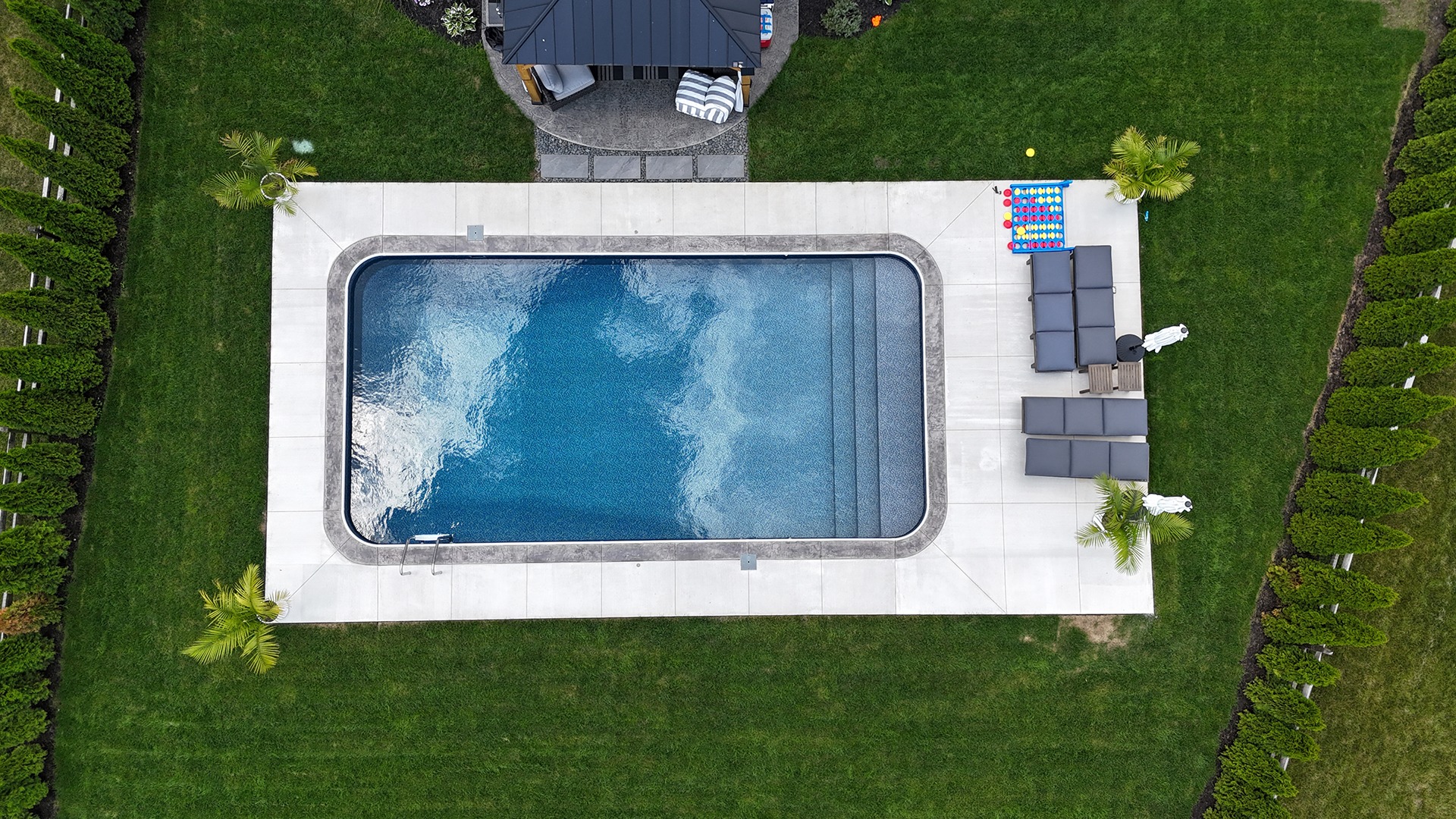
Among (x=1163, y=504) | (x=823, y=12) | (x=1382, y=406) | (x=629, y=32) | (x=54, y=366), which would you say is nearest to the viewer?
(x=629, y=32)

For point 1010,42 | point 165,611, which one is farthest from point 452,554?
point 1010,42

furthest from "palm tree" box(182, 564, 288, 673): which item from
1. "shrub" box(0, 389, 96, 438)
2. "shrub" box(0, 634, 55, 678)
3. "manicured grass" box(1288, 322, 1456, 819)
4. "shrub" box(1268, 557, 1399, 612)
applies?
"manicured grass" box(1288, 322, 1456, 819)

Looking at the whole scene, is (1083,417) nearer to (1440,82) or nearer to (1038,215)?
(1038,215)

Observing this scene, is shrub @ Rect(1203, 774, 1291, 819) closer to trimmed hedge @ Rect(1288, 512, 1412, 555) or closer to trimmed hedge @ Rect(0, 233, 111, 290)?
trimmed hedge @ Rect(1288, 512, 1412, 555)

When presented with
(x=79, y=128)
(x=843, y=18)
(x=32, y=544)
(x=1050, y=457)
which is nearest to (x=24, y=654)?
(x=32, y=544)

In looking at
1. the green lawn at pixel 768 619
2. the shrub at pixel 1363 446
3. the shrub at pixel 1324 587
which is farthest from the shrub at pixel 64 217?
the shrub at pixel 1363 446
